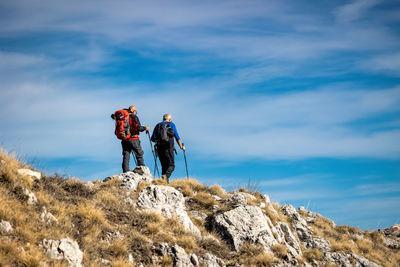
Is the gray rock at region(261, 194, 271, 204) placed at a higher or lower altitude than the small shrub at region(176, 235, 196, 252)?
higher

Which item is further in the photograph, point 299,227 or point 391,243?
point 391,243

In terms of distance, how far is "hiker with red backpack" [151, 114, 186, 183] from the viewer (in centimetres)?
1672

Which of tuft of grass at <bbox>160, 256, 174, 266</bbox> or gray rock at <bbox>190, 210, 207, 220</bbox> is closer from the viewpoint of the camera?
tuft of grass at <bbox>160, 256, 174, 266</bbox>

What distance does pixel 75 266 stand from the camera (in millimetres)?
8961

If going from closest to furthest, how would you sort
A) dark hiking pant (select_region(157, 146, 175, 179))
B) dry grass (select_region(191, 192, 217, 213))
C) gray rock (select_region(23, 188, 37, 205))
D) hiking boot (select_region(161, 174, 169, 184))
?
gray rock (select_region(23, 188, 37, 205)) → dry grass (select_region(191, 192, 217, 213)) → hiking boot (select_region(161, 174, 169, 184)) → dark hiking pant (select_region(157, 146, 175, 179))

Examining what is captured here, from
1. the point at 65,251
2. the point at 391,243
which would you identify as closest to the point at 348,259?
the point at 391,243

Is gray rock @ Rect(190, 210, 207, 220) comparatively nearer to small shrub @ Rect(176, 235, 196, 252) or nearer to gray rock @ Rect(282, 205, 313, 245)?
small shrub @ Rect(176, 235, 196, 252)

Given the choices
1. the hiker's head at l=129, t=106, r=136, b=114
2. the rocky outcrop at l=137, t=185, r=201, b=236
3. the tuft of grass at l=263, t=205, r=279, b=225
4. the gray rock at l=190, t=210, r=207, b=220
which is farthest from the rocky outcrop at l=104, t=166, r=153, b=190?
the tuft of grass at l=263, t=205, r=279, b=225

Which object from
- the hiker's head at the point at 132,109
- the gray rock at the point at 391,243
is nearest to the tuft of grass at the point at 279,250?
the hiker's head at the point at 132,109

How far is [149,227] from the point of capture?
12078 mm

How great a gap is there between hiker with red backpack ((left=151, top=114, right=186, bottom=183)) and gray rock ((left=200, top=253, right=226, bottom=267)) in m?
5.11

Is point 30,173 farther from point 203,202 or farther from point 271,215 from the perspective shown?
point 271,215

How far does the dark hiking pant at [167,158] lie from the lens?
1695 cm

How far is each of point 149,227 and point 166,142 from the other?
17.8 ft
